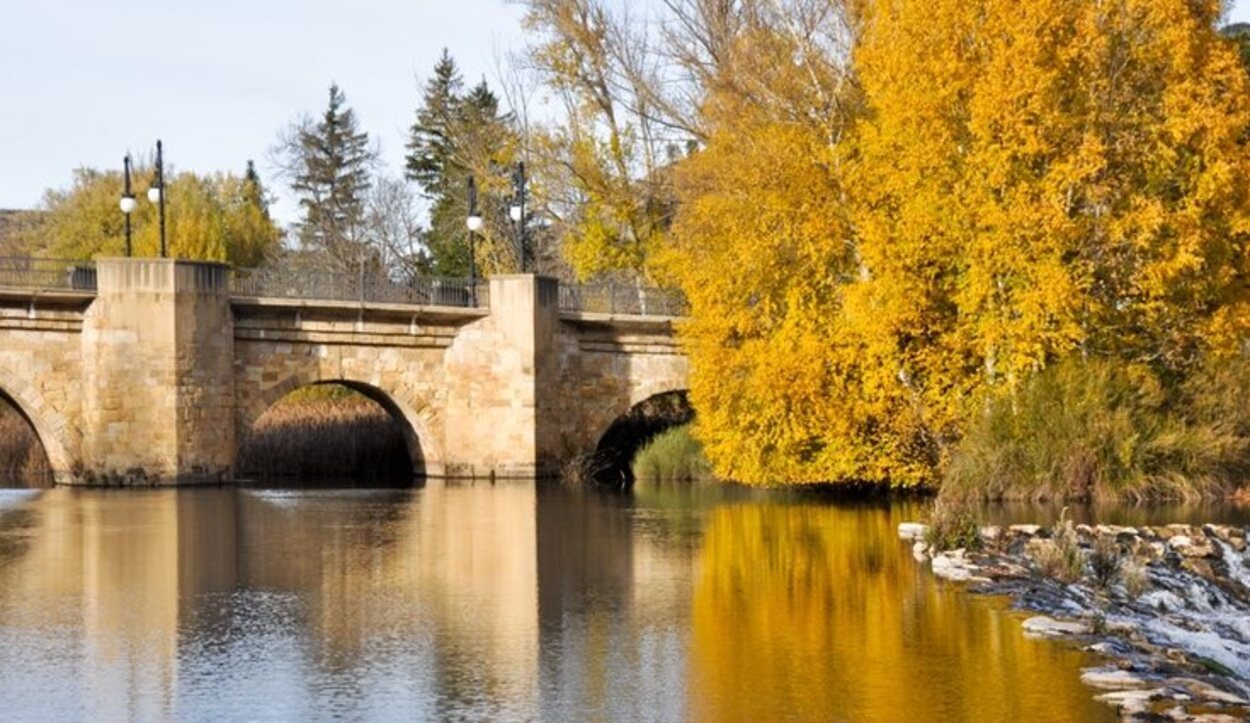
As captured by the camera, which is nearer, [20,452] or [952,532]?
[952,532]

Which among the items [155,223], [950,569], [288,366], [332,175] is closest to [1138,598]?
[950,569]

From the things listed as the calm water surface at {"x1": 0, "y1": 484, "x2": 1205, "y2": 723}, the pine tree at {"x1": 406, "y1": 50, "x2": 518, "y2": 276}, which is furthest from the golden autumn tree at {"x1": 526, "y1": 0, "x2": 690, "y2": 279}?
the calm water surface at {"x1": 0, "y1": 484, "x2": 1205, "y2": 723}

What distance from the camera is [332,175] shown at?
Result: 274 ft

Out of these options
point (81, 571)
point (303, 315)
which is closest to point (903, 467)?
point (303, 315)

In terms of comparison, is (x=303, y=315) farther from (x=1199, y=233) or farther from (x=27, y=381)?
(x=1199, y=233)

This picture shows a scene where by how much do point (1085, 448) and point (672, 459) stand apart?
12.5m

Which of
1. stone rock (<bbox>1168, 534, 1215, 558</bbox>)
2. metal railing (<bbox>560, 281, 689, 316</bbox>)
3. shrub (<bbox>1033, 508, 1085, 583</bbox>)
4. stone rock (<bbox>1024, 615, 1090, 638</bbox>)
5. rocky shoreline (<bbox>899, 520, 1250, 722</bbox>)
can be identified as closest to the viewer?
rocky shoreline (<bbox>899, 520, 1250, 722</bbox>)

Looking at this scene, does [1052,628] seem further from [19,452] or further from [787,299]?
[19,452]

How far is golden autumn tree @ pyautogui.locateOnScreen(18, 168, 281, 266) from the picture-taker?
59.5 meters

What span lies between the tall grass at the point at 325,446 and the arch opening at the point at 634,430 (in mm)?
5070

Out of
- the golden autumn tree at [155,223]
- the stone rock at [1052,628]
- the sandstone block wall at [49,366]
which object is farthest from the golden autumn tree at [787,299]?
the golden autumn tree at [155,223]

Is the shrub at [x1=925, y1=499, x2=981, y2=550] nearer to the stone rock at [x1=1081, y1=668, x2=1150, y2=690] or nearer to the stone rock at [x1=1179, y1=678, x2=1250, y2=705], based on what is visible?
the stone rock at [x1=1081, y1=668, x2=1150, y2=690]

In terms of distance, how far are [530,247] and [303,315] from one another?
27.3 metres

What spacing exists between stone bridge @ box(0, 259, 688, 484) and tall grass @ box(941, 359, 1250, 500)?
12.2m
